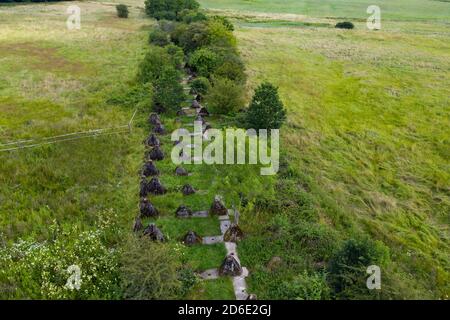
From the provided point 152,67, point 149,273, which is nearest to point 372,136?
point 152,67

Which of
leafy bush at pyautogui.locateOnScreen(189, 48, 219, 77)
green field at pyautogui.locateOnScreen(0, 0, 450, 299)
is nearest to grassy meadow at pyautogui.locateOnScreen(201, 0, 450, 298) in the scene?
green field at pyautogui.locateOnScreen(0, 0, 450, 299)

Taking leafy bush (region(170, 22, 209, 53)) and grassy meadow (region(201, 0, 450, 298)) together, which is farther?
leafy bush (region(170, 22, 209, 53))

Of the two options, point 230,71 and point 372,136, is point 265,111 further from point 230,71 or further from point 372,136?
point 372,136

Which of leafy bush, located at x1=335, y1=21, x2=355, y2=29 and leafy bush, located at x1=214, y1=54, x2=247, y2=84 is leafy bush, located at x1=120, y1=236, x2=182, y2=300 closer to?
leafy bush, located at x1=214, y1=54, x2=247, y2=84

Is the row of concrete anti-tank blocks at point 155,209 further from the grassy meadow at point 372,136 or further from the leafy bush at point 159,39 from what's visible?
the leafy bush at point 159,39

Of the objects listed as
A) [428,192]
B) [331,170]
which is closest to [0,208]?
[331,170]

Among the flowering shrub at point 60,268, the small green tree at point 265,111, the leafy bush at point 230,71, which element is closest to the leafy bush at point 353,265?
the flowering shrub at point 60,268
